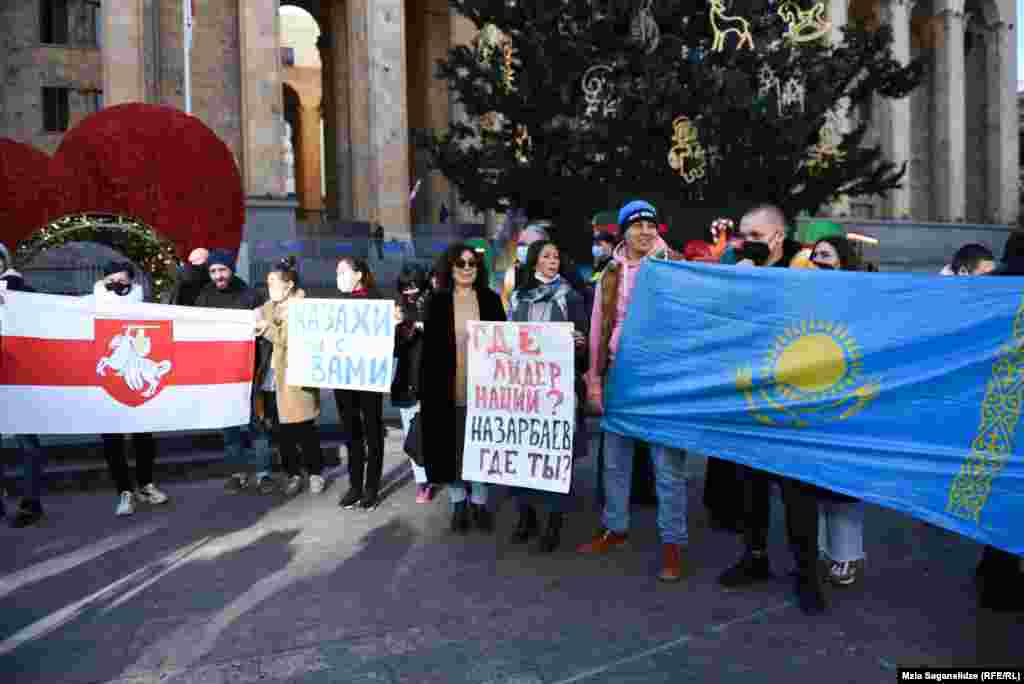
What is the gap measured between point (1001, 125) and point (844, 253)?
2183 inches

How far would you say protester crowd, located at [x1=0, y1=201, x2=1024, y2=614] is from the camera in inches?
209

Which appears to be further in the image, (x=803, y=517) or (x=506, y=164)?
(x=506, y=164)

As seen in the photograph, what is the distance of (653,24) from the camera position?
16297 mm

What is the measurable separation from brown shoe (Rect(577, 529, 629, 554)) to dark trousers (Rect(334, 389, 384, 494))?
2.08 m

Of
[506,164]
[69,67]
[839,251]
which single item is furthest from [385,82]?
[839,251]

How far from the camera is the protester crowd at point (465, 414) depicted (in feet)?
17.4

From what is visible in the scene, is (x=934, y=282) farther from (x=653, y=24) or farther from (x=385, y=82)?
(x=385, y=82)

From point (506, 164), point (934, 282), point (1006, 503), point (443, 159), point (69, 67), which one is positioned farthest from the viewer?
point (69, 67)

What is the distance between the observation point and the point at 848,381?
483 cm

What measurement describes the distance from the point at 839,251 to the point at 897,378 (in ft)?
3.37

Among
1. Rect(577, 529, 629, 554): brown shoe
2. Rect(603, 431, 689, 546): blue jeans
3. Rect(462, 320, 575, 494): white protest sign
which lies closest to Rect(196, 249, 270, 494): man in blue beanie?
Rect(462, 320, 575, 494): white protest sign
